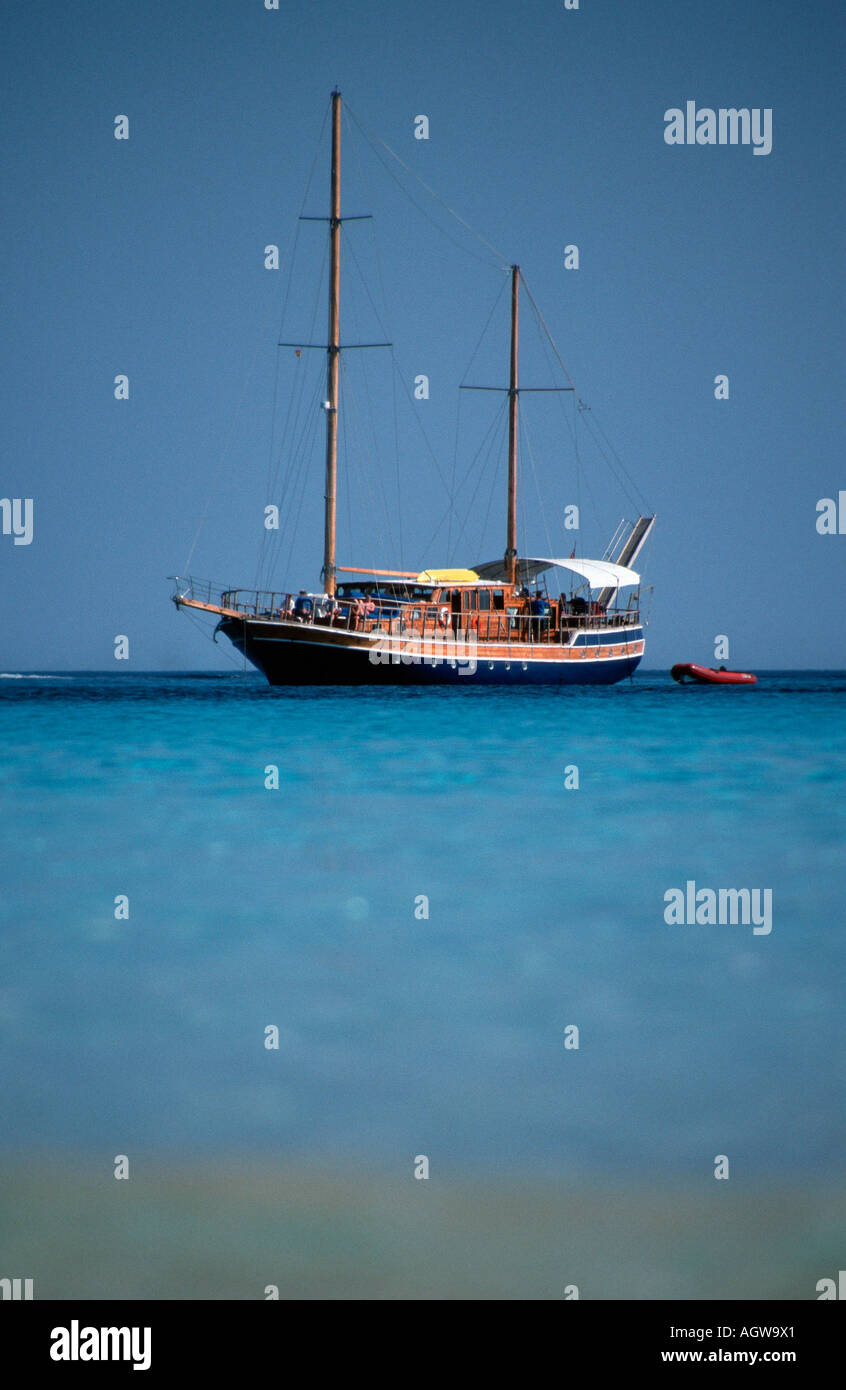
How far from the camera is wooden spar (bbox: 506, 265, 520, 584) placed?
77.8 metres

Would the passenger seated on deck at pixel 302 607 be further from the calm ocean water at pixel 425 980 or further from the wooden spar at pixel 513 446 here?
the calm ocean water at pixel 425 980

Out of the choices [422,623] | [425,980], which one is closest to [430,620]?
[422,623]

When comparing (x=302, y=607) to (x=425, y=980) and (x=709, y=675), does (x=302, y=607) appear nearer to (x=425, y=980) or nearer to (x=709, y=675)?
(x=709, y=675)

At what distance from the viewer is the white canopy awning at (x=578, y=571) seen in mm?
76000

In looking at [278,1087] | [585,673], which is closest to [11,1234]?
[278,1087]

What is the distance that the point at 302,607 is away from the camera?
63.8 m

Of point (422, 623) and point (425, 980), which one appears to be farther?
point (422, 623)

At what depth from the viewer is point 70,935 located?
10.7 m

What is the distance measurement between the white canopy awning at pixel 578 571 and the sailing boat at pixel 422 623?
92mm

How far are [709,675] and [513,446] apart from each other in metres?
21.3

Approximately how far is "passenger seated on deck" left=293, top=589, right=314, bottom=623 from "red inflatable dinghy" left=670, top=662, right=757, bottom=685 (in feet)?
109

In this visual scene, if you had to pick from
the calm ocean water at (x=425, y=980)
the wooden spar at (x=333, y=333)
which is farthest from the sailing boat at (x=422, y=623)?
the calm ocean water at (x=425, y=980)
